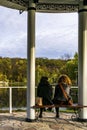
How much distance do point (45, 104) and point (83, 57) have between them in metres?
1.52

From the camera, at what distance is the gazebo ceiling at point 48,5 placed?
790 centimetres

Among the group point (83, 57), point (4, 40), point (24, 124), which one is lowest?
point (24, 124)

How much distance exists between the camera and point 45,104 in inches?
302

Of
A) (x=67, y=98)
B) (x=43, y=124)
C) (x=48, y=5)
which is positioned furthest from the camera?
(x=48, y=5)

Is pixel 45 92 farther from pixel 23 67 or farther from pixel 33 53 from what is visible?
pixel 23 67

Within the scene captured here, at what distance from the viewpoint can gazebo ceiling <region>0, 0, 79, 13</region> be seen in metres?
7.90

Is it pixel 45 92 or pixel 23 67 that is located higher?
pixel 23 67

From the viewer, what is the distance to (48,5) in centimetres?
845

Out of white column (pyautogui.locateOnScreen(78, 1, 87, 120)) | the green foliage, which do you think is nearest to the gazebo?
white column (pyautogui.locateOnScreen(78, 1, 87, 120))

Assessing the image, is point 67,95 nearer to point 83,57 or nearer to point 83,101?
point 83,101

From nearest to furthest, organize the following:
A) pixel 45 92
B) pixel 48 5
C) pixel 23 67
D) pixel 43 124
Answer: pixel 43 124
pixel 45 92
pixel 48 5
pixel 23 67

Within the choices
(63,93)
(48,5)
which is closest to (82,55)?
(63,93)

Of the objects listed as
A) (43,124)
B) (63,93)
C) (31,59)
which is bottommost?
(43,124)

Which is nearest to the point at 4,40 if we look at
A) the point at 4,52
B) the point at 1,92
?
the point at 4,52
